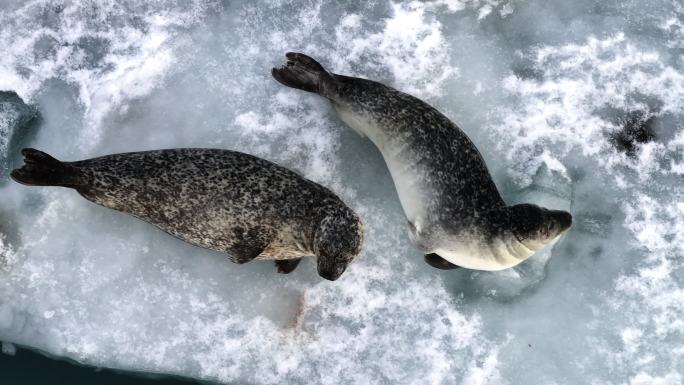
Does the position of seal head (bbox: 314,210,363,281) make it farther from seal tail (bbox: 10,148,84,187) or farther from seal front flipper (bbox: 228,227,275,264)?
seal tail (bbox: 10,148,84,187)

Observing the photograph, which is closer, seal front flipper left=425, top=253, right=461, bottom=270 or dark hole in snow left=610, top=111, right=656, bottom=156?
seal front flipper left=425, top=253, right=461, bottom=270

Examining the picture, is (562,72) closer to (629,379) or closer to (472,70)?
(472,70)

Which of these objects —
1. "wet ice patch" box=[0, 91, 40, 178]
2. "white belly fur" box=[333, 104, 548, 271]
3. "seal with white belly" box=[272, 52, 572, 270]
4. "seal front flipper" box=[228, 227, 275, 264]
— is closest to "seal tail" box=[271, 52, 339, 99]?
"seal with white belly" box=[272, 52, 572, 270]

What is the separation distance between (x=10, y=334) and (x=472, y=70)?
425 centimetres

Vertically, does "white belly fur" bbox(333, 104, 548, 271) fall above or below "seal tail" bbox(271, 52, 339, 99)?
below

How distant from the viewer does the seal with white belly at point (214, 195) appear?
4.64 metres

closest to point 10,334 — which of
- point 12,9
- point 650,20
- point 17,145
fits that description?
point 17,145

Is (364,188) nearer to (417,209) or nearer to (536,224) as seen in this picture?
(417,209)

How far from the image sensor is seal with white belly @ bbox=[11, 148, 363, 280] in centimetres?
464

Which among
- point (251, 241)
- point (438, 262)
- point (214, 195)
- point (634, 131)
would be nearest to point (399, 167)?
point (438, 262)

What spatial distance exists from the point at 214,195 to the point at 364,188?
1.29 metres

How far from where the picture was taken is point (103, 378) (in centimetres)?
520

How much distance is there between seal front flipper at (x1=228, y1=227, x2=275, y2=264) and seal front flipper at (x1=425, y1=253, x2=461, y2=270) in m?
1.27

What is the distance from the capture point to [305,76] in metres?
5.23
